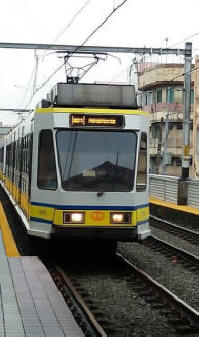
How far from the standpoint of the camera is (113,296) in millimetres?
8906

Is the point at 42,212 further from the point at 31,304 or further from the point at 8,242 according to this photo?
the point at 31,304

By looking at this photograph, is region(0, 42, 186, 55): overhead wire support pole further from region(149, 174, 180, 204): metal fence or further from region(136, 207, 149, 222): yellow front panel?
region(136, 207, 149, 222): yellow front panel

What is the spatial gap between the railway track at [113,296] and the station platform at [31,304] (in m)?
0.27

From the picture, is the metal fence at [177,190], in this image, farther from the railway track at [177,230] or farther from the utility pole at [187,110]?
the railway track at [177,230]

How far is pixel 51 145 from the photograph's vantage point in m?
10.4

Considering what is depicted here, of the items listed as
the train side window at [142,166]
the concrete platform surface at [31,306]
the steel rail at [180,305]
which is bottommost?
the steel rail at [180,305]

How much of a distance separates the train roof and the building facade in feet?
150

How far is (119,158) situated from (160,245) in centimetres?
473

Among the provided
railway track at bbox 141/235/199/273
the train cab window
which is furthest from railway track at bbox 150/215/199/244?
the train cab window

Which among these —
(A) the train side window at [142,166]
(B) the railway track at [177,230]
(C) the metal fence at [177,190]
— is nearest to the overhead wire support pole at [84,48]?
(C) the metal fence at [177,190]

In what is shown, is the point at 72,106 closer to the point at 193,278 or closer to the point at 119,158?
the point at 119,158

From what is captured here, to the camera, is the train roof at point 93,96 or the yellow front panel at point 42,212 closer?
the yellow front panel at point 42,212

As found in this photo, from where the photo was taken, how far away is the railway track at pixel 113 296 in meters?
7.07

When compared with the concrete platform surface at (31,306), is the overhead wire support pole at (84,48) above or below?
above
